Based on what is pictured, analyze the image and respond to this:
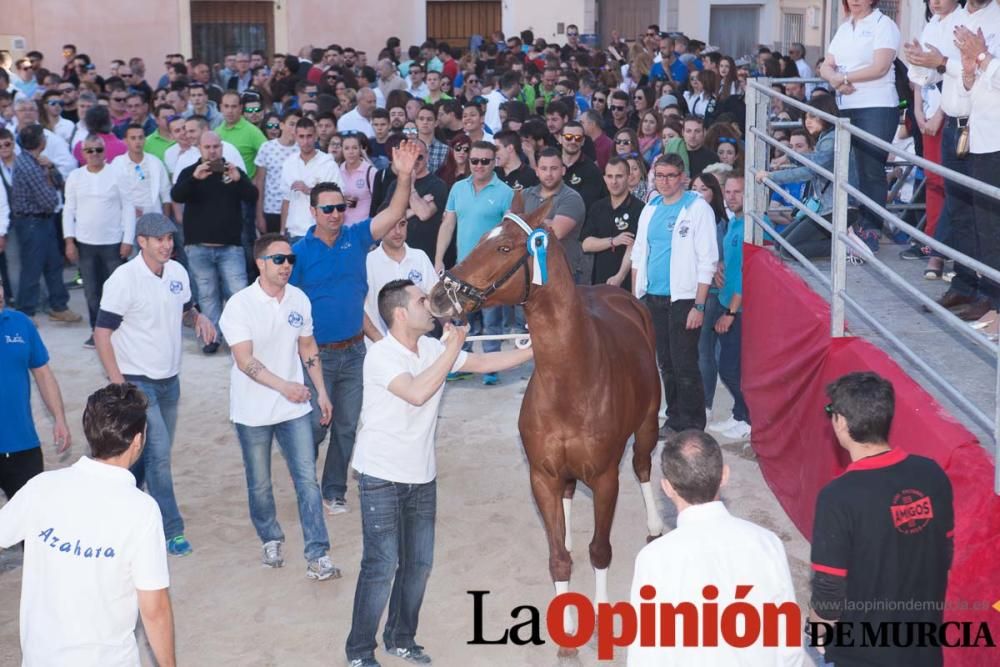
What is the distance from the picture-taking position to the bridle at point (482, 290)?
610 cm

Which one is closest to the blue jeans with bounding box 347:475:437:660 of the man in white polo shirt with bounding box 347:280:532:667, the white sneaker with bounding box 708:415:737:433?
the man in white polo shirt with bounding box 347:280:532:667

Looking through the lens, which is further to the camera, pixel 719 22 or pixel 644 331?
pixel 719 22

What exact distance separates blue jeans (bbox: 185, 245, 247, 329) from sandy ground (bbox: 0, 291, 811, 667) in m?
1.27

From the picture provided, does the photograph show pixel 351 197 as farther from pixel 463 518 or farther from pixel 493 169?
pixel 463 518

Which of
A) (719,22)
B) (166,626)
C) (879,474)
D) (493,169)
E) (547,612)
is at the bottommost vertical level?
(547,612)

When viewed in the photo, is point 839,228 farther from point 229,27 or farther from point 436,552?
point 229,27

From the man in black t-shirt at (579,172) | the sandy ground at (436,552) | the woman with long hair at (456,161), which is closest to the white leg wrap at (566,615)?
the sandy ground at (436,552)

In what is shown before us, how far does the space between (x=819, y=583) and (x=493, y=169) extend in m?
6.87

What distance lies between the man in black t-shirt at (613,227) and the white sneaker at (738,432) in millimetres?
1476

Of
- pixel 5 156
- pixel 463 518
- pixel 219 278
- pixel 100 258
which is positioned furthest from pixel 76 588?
pixel 5 156

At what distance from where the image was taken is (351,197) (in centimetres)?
1204

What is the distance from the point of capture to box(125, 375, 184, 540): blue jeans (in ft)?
24.9

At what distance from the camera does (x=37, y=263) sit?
13461 millimetres

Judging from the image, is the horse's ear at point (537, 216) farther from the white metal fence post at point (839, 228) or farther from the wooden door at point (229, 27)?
the wooden door at point (229, 27)
